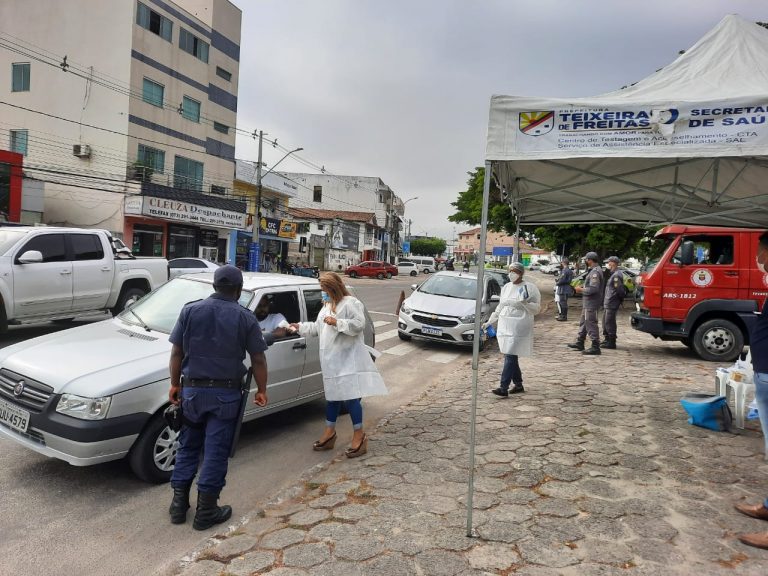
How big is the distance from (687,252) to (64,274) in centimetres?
1084

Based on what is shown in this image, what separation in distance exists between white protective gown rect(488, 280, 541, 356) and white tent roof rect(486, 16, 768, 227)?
1187mm

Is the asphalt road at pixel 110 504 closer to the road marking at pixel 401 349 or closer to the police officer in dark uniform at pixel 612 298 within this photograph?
the road marking at pixel 401 349

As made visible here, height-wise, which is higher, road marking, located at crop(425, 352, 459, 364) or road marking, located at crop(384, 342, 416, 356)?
road marking, located at crop(384, 342, 416, 356)

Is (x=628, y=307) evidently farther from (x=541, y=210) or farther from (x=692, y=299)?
(x=541, y=210)

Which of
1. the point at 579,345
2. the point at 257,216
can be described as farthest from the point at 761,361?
the point at 257,216

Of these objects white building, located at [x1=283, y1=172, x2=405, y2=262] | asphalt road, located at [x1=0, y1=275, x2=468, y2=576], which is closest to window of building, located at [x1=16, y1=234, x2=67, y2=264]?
asphalt road, located at [x1=0, y1=275, x2=468, y2=576]

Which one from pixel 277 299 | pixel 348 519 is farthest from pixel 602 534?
pixel 277 299

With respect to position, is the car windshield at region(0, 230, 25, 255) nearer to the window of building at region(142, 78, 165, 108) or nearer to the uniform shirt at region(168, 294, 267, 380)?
the uniform shirt at region(168, 294, 267, 380)

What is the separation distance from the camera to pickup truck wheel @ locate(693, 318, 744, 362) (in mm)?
8992

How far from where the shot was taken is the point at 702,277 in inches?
356

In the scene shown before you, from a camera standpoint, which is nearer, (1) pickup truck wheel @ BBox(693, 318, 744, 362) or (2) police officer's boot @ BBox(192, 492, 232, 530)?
(2) police officer's boot @ BBox(192, 492, 232, 530)

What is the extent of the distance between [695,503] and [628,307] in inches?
740

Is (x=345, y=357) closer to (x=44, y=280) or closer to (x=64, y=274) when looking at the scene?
(x=44, y=280)

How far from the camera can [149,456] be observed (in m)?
3.76
